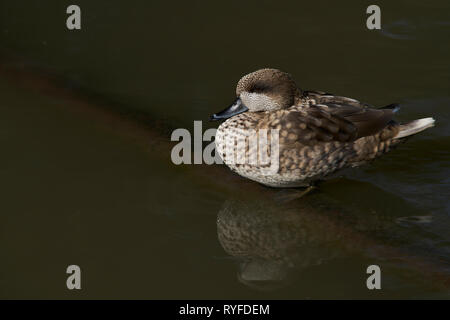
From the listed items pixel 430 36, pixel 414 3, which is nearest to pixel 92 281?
pixel 430 36

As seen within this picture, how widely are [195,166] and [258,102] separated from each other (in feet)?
2.21

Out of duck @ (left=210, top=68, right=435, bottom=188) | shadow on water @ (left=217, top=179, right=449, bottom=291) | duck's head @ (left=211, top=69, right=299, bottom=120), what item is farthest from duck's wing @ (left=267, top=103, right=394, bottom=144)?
shadow on water @ (left=217, top=179, right=449, bottom=291)

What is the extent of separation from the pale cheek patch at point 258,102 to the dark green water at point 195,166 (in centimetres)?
56

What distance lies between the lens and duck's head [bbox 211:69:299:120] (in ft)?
17.5

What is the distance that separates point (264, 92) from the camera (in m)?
5.34

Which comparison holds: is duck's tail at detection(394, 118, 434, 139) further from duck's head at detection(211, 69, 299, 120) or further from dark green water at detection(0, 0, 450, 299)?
duck's head at detection(211, 69, 299, 120)

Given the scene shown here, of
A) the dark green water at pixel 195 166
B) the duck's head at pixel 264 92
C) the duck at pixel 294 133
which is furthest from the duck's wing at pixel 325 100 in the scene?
the dark green water at pixel 195 166

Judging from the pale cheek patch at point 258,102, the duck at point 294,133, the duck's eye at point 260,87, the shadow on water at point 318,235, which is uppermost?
the duck's eye at point 260,87

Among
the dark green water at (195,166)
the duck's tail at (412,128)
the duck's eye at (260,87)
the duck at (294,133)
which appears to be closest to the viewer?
the dark green water at (195,166)

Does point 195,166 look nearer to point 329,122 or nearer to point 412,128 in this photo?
point 329,122

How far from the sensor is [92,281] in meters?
4.40

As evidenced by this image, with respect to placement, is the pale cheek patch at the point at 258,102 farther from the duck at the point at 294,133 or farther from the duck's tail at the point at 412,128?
the duck's tail at the point at 412,128

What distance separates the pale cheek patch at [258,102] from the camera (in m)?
5.36

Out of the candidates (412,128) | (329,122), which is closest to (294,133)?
(329,122)
